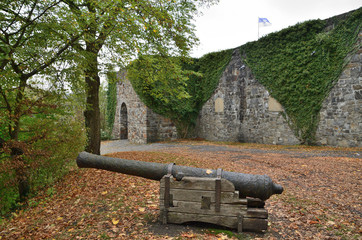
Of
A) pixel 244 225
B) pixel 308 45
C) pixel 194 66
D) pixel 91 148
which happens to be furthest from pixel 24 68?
pixel 194 66

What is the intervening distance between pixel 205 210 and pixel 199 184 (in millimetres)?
→ 331

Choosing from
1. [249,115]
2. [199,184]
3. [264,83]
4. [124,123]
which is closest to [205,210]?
[199,184]

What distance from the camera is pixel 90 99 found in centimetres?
711

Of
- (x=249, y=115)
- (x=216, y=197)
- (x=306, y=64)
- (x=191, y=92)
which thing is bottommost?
(x=216, y=197)

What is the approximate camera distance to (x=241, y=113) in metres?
12.5

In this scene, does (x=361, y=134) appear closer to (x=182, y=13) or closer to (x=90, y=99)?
(x=182, y=13)

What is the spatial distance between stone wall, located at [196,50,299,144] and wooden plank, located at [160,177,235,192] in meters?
8.66

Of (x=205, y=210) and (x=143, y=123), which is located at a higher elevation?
(x=143, y=123)

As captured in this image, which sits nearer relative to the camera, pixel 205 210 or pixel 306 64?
pixel 205 210

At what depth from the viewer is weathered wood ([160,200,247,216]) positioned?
109 inches

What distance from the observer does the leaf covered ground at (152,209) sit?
287 centimetres

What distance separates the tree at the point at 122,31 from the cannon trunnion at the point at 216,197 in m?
3.36

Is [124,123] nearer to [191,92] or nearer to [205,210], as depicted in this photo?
[191,92]

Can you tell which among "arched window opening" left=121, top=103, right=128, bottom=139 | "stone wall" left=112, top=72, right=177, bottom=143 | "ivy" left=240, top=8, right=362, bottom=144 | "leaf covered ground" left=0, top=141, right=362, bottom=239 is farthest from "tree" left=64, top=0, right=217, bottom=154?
"arched window opening" left=121, top=103, right=128, bottom=139
